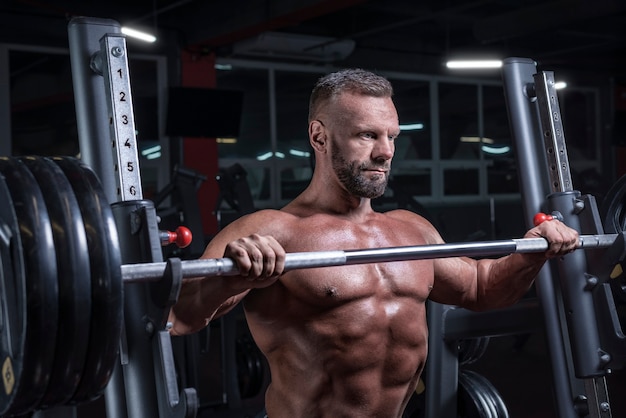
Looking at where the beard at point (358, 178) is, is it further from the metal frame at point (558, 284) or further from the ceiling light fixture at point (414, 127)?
the ceiling light fixture at point (414, 127)

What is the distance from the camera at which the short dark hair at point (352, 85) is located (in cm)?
181

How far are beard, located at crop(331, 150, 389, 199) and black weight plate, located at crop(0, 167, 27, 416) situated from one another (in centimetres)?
79

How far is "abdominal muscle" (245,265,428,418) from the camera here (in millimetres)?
1740

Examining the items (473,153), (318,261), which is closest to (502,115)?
(473,153)

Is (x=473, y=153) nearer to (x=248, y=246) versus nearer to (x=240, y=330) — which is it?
(x=240, y=330)

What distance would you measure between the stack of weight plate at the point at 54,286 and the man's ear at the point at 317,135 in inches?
26.7

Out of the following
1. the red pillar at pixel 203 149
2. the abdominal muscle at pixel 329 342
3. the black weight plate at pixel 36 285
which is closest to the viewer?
the black weight plate at pixel 36 285

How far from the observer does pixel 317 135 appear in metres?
1.85

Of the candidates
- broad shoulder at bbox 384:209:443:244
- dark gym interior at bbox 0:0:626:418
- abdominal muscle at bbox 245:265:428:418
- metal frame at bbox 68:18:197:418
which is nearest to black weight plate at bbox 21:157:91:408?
metal frame at bbox 68:18:197:418

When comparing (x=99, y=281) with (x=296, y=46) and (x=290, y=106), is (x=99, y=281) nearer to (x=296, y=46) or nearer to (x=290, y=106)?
(x=296, y=46)

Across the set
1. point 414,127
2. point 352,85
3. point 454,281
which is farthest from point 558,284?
point 414,127

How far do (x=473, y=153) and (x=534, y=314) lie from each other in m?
8.96

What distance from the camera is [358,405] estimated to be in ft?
5.82

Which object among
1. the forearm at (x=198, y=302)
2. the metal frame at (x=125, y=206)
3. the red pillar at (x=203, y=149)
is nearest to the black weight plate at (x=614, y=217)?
the forearm at (x=198, y=302)
